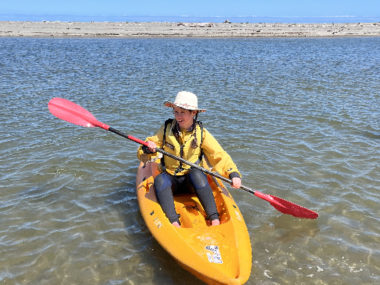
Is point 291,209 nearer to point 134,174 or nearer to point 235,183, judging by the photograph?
point 235,183

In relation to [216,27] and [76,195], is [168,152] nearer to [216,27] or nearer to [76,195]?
[76,195]

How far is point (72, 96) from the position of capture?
37.7ft

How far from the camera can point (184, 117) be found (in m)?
4.42

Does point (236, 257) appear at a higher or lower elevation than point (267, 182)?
higher

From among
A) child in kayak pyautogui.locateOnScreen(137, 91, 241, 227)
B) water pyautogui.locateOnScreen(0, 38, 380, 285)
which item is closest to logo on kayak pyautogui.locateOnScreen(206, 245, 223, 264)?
water pyautogui.locateOnScreen(0, 38, 380, 285)

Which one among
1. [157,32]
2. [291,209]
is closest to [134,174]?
[291,209]

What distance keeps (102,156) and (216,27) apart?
4494cm

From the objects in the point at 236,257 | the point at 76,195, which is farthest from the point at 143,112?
the point at 236,257

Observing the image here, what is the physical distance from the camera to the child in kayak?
4.39 metres

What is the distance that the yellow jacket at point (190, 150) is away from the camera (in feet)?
15.1

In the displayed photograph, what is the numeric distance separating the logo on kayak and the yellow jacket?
115 centimetres

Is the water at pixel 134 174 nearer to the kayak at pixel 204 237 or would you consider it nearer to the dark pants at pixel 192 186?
the kayak at pixel 204 237

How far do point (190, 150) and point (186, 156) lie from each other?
0.10 metres

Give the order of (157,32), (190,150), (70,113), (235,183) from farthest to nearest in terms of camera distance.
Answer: (157,32), (70,113), (190,150), (235,183)
